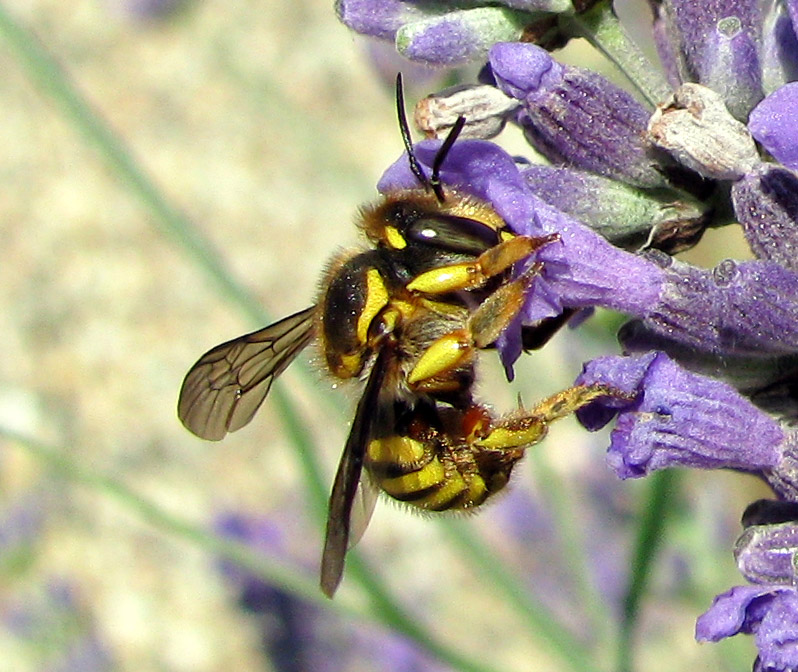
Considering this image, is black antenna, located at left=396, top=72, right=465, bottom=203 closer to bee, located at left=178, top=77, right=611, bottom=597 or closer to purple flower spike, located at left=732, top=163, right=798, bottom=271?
bee, located at left=178, top=77, right=611, bottom=597

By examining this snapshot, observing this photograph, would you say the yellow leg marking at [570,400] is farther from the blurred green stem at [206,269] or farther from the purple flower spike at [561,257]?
the blurred green stem at [206,269]

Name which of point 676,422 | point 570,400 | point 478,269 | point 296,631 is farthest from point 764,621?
point 296,631

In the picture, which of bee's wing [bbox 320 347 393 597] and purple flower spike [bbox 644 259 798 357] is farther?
bee's wing [bbox 320 347 393 597]

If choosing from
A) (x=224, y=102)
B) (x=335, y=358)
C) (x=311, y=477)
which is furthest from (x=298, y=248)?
(x=335, y=358)

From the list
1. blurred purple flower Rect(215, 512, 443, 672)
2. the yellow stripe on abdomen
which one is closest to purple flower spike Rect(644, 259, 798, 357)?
the yellow stripe on abdomen

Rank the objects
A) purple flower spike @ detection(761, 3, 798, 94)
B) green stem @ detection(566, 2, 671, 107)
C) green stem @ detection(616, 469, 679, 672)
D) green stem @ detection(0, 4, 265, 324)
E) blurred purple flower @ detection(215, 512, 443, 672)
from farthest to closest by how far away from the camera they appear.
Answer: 1. blurred purple flower @ detection(215, 512, 443, 672)
2. green stem @ detection(0, 4, 265, 324)
3. green stem @ detection(616, 469, 679, 672)
4. green stem @ detection(566, 2, 671, 107)
5. purple flower spike @ detection(761, 3, 798, 94)

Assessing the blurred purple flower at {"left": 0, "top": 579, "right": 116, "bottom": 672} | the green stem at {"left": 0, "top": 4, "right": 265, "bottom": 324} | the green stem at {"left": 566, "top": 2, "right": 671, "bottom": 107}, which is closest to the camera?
the green stem at {"left": 566, "top": 2, "right": 671, "bottom": 107}

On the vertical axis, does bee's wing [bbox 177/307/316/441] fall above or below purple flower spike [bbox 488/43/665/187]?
below

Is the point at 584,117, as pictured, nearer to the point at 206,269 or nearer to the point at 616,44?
the point at 616,44
